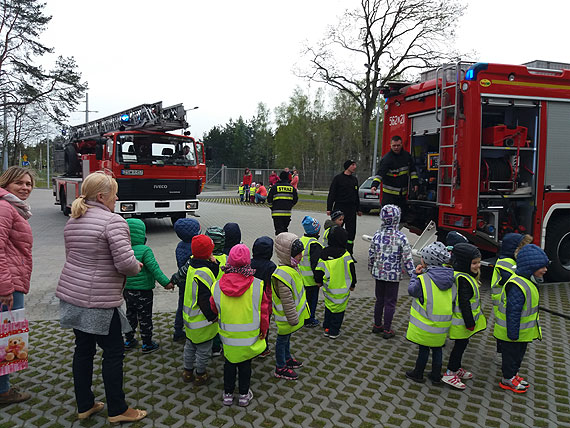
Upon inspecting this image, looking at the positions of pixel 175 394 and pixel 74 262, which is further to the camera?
pixel 175 394

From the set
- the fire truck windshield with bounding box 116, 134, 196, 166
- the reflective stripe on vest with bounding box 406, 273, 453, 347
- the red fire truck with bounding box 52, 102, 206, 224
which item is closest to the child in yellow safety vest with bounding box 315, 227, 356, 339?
the reflective stripe on vest with bounding box 406, 273, 453, 347

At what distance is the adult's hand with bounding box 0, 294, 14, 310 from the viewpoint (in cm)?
326

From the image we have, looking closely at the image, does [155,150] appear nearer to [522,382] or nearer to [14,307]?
[14,307]

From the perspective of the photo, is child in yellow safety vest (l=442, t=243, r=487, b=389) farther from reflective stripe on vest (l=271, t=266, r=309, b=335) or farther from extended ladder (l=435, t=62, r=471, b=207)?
extended ladder (l=435, t=62, r=471, b=207)

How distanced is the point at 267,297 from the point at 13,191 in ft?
7.46

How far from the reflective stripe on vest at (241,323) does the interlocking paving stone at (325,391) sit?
51 centimetres

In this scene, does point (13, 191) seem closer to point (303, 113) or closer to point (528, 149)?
point (528, 149)

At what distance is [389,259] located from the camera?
16.0 feet

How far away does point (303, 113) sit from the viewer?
181ft

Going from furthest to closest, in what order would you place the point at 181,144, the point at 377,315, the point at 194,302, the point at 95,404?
1. the point at 181,144
2. the point at 377,315
3. the point at 194,302
4. the point at 95,404

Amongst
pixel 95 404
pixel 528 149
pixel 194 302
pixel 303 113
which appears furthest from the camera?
pixel 303 113

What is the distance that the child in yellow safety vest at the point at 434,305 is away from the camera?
3750 millimetres

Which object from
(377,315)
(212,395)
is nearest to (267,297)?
(212,395)

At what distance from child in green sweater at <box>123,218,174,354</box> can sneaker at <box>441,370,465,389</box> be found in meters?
2.67
